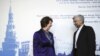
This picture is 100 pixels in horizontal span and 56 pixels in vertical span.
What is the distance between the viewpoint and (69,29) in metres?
4.36

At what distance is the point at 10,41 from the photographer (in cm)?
446

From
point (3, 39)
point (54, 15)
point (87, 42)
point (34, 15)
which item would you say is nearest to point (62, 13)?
point (54, 15)

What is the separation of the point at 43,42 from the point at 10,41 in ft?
2.92

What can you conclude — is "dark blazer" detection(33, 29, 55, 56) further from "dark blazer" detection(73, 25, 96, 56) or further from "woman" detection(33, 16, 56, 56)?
"dark blazer" detection(73, 25, 96, 56)

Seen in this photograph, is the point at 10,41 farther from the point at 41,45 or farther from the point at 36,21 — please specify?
the point at 41,45

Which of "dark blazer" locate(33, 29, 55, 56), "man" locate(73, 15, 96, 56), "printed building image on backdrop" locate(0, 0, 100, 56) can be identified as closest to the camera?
"man" locate(73, 15, 96, 56)

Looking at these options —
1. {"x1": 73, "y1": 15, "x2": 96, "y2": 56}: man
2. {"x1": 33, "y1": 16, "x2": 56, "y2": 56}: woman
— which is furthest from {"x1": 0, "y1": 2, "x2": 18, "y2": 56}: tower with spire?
{"x1": 73, "y1": 15, "x2": 96, "y2": 56}: man

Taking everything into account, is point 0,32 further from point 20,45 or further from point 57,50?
point 57,50

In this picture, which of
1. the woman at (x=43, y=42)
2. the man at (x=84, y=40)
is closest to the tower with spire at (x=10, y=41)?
the woman at (x=43, y=42)

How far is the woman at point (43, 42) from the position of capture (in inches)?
149

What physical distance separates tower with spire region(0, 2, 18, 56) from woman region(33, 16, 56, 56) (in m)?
0.74

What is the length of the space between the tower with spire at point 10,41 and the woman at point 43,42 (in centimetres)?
74

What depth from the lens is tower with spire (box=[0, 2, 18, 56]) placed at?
4.45 meters

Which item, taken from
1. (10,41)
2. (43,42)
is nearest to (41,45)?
(43,42)
